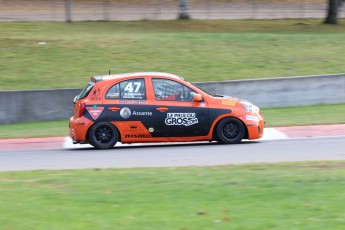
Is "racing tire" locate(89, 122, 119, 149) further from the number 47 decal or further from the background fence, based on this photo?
the background fence

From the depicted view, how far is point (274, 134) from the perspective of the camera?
16828 millimetres

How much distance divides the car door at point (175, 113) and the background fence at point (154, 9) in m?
26.6

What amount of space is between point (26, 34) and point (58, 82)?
8.90 meters

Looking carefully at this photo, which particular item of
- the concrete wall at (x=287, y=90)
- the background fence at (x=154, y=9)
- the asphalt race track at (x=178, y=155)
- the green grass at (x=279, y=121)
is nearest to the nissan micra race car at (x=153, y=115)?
the asphalt race track at (x=178, y=155)

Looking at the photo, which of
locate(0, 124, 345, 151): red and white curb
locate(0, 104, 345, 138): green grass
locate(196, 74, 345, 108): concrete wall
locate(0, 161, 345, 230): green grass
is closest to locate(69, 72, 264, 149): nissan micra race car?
locate(0, 124, 345, 151): red and white curb

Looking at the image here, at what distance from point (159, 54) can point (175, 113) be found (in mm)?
11474

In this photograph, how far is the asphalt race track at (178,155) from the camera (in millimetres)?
12789

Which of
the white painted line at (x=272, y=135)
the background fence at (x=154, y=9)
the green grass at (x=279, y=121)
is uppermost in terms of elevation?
the background fence at (x=154, y=9)

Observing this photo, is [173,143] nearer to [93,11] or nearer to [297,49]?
[297,49]

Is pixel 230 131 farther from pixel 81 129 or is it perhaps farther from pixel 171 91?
pixel 81 129

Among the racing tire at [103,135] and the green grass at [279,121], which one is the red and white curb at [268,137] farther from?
the racing tire at [103,135]

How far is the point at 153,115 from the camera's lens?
15031 mm

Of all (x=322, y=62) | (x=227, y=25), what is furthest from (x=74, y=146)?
(x=227, y=25)

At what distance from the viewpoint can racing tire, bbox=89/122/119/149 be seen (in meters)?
15.0
